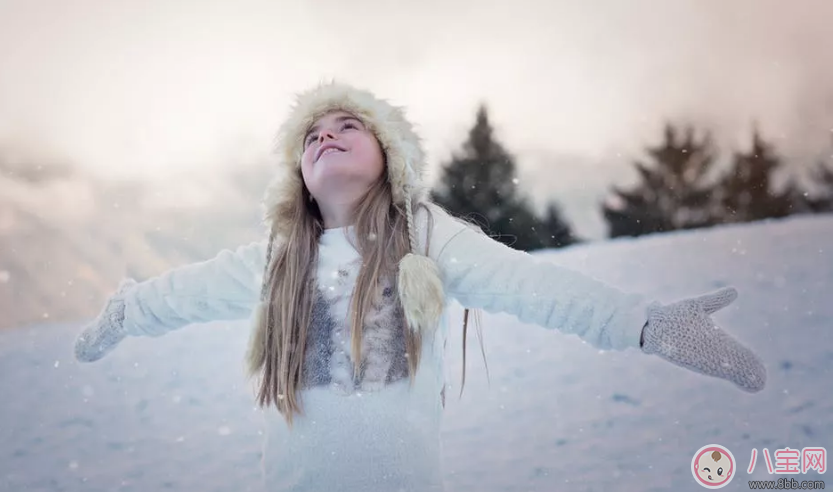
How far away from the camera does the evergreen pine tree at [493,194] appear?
2695mm

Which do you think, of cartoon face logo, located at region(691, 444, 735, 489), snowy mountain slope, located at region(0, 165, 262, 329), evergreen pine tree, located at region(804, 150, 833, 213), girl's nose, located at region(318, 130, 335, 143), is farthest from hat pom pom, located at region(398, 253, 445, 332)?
evergreen pine tree, located at region(804, 150, 833, 213)

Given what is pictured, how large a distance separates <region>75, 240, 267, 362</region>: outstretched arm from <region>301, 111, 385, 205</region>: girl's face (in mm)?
195

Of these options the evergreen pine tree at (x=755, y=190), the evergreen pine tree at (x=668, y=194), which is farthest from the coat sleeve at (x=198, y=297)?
the evergreen pine tree at (x=755, y=190)

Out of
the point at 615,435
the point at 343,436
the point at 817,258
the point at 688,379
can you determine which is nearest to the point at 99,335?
the point at 343,436

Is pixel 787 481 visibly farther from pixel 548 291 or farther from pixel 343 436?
pixel 343 436

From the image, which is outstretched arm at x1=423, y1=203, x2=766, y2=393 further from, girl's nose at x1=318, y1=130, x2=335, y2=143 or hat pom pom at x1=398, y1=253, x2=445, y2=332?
girl's nose at x1=318, y1=130, x2=335, y2=143

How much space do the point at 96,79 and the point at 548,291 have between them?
5.88ft

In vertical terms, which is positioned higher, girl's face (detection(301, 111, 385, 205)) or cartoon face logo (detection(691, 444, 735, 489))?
girl's face (detection(301, 111, 385, 205))

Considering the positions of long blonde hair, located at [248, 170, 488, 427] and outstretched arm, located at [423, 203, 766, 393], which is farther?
long blonde hair, located at [248, 170, 488, 427]

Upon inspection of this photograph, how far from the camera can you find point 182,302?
1.20m

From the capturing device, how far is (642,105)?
2.57 metres

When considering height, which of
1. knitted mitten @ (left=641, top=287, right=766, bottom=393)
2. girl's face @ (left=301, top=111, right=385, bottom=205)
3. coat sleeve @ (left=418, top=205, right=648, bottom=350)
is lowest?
knitted mitten @ (left=641, top=287, right=766, bottom=393)

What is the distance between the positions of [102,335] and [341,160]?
1.95 feet

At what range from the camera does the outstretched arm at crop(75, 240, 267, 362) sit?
3.93 feet
